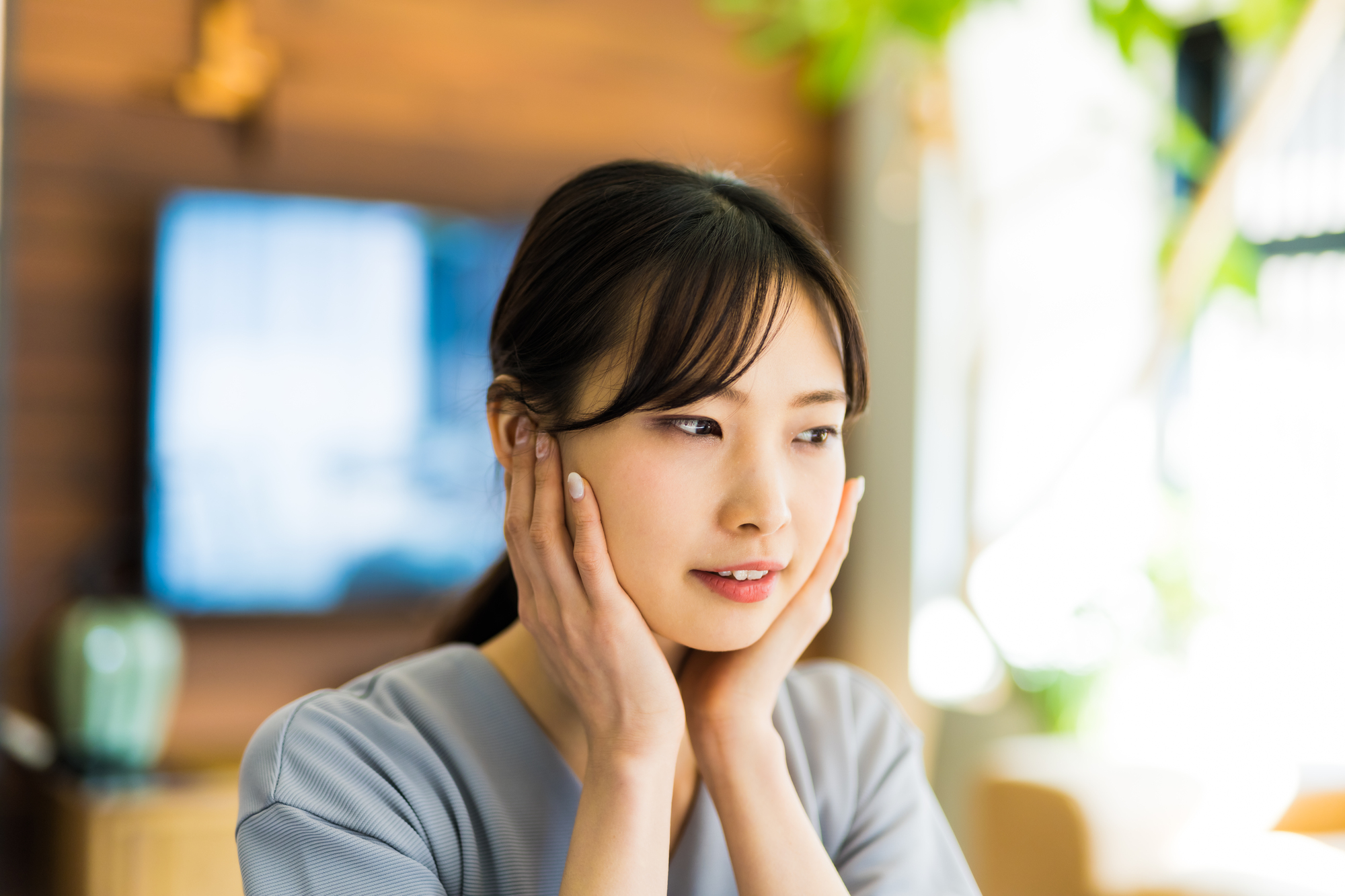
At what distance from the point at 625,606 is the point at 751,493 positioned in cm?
14

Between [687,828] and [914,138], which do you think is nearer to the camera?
[687,828]

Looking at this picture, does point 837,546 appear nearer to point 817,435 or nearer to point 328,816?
point 817,435

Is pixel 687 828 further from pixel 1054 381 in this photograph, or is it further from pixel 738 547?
pixel 1054 381

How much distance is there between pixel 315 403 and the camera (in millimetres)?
3178

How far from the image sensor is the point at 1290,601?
3.12 m

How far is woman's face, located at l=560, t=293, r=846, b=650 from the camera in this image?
98 cm

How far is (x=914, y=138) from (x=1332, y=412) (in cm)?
128

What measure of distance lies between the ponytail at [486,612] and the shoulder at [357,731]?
15 centimetres

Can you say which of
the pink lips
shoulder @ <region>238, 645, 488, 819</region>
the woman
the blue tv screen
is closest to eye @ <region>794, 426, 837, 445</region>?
the woman

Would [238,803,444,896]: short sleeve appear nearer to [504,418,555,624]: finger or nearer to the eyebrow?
[504,418,555,624]: finger

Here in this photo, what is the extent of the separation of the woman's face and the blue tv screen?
6.58ft

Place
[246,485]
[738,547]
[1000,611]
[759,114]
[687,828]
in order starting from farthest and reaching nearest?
1. [759,114]
2. [1000,611]
3. [246,485]
4. [687,828]
5. [738,547]

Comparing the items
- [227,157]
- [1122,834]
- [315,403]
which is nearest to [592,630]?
[1122,834]

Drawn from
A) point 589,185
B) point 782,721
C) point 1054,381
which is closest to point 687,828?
point 782,721
